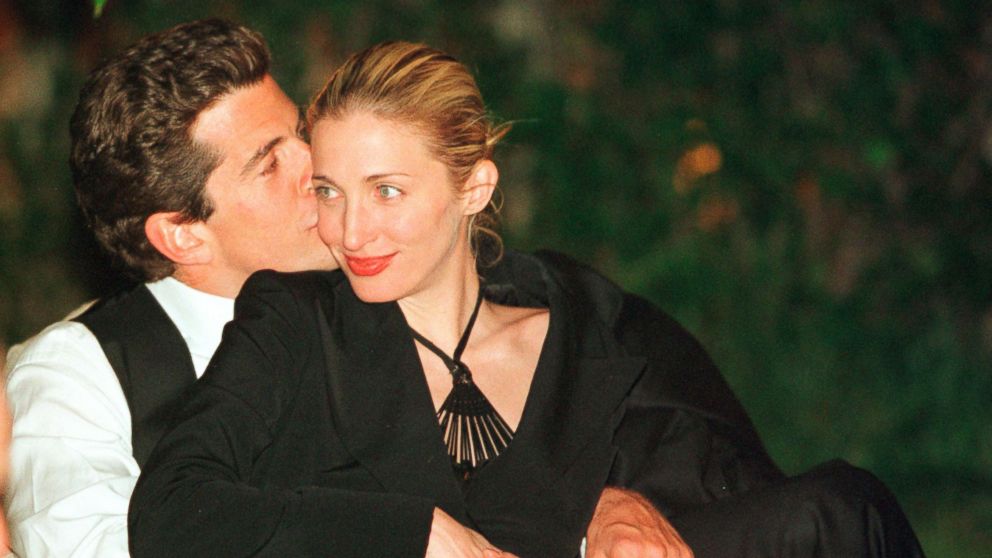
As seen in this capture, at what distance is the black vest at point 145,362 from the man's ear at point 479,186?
2.33 ft

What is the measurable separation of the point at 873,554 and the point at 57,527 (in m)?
1.63

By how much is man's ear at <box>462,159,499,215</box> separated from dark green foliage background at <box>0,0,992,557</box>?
267cm

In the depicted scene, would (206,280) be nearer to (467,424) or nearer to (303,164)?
(303,164)

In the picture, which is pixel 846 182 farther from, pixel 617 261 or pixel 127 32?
pixel 127 32

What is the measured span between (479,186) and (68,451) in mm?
1006

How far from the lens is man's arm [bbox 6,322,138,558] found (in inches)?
111

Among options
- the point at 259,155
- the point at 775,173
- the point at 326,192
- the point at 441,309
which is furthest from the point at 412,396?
the point at 775,173

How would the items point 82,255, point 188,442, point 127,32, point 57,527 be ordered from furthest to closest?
point 82,255, point 127,32, point 57,527, point 188,442

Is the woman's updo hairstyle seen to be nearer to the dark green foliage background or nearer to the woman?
the woman

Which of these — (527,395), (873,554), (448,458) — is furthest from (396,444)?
(873,554)

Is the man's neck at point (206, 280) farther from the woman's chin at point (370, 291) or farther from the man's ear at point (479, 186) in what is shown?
the man's ear at point (479, 186)

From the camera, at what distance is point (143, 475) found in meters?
2.63

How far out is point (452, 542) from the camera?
Answer: 8.71ft

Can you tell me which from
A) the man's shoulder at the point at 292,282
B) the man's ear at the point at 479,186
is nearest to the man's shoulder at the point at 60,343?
the man's shoulder at the point at 292,282
